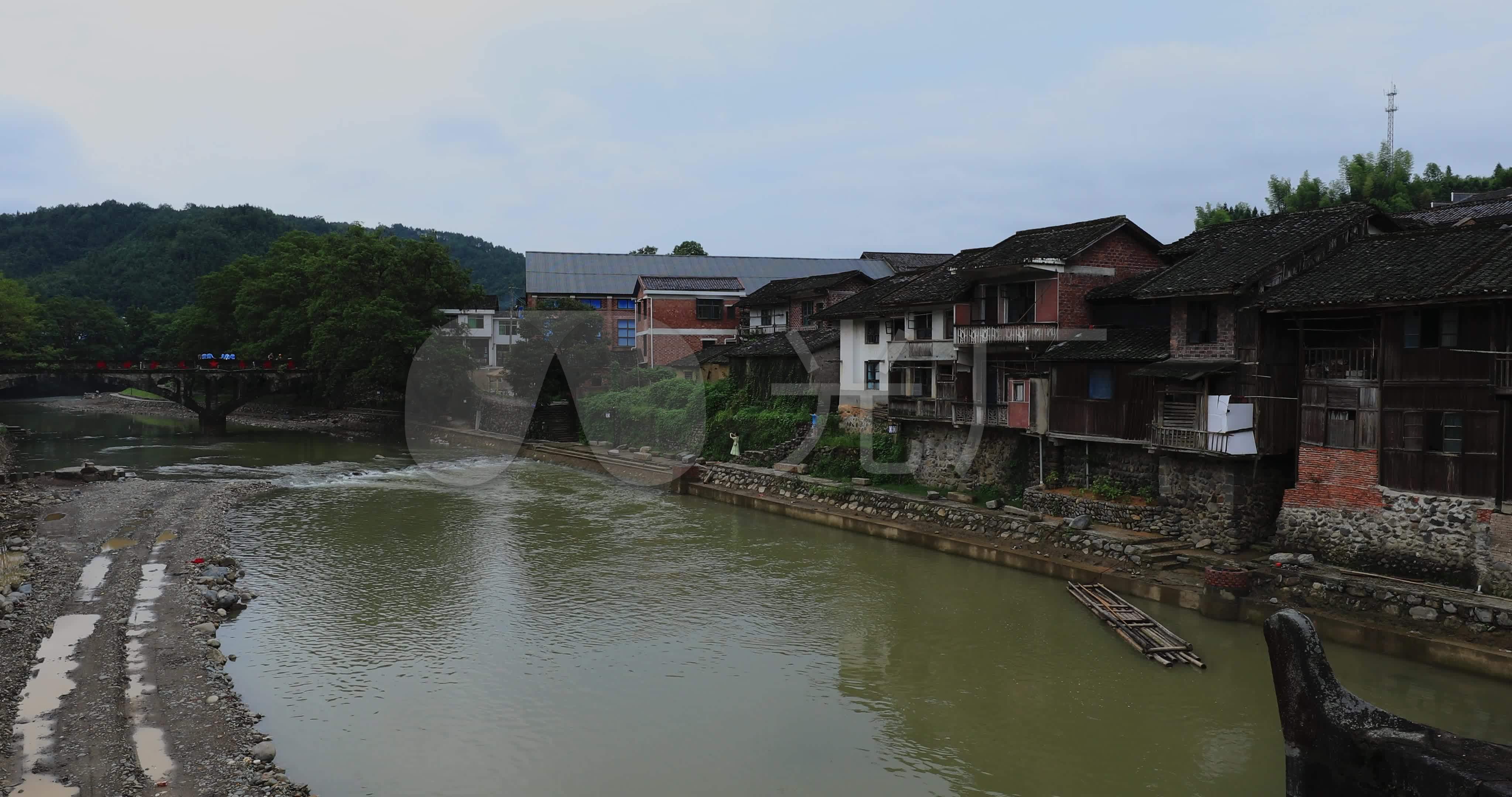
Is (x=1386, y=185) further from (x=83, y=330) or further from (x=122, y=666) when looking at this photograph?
(x=83, y=330)

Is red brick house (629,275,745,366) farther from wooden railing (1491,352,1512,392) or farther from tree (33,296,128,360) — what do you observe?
tree (33,296,128,360)

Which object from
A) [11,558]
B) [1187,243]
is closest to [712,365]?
[1187,243]

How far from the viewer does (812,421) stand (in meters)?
35.4

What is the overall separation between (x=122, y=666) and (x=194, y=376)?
47220 mm

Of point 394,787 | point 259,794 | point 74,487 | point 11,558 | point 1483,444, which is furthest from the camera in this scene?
point 74,487

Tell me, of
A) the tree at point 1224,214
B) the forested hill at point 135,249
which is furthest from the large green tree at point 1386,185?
the forested hill at point 135,249

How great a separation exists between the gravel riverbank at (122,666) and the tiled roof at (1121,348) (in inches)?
756

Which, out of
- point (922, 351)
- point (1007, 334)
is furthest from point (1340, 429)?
point (922, 351)

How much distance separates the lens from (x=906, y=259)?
5947cm

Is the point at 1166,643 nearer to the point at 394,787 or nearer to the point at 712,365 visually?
the point at 394,787

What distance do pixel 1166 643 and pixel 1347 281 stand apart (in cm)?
819

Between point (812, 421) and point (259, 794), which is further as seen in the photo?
point (812, 421)

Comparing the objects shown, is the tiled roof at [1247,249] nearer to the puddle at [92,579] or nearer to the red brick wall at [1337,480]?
the red brick wall at [1337,480]

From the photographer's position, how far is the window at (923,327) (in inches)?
1228
